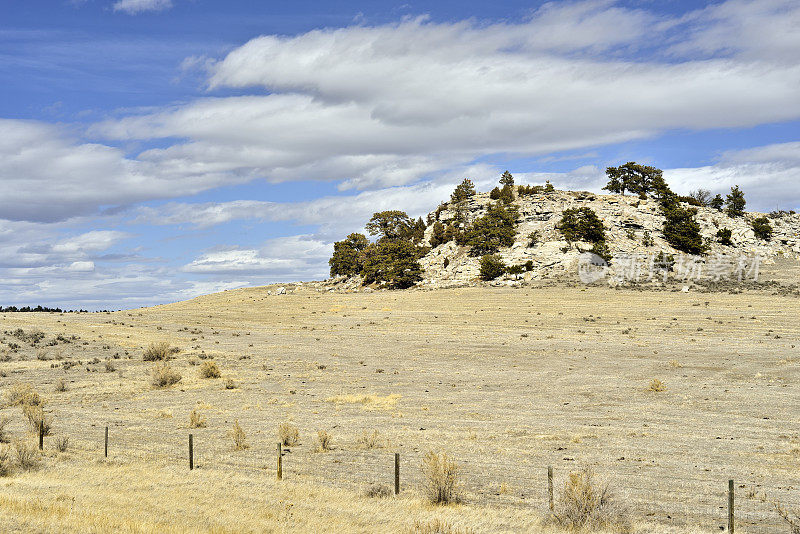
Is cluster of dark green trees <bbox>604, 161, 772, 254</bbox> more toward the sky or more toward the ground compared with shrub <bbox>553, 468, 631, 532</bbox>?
more toward the sky

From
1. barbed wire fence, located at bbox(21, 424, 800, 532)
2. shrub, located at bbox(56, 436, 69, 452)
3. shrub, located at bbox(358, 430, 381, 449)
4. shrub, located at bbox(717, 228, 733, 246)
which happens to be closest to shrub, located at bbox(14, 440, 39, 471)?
shrub, located at bbox(56, 436, 69, 452)

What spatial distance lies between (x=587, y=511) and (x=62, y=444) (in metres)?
17.8

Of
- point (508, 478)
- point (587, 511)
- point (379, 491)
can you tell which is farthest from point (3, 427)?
point (587, 511)

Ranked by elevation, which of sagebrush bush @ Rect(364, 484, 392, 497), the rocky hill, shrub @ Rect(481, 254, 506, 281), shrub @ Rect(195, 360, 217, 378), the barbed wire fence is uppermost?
the rocky hill

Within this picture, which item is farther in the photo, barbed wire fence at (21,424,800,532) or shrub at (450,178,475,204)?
shrub at (450,178,475,204)

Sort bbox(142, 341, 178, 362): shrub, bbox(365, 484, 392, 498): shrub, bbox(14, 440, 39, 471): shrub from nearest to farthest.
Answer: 1. bbox(365, 484, 392, 498): shrub
2. bbox(14, 440, 39, 471): shrub
3. bbox(142, 341, 178, 362): shrub

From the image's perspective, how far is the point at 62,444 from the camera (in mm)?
23000

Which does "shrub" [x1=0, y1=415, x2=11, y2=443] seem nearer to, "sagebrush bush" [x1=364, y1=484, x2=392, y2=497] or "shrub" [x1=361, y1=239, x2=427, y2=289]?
"sagebrush bush" [x1=364, y1=484, x2=392, y2=497]

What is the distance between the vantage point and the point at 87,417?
29484mm

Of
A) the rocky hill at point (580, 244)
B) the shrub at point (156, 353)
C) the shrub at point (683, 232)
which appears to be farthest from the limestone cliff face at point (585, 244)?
the shrub at point (156, 353)

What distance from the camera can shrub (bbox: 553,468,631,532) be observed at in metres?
14.6

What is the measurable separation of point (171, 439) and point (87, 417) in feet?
23.4

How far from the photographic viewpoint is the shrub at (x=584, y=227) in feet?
294

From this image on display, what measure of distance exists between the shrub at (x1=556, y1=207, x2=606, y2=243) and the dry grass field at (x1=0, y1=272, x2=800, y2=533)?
2674 centimetres
